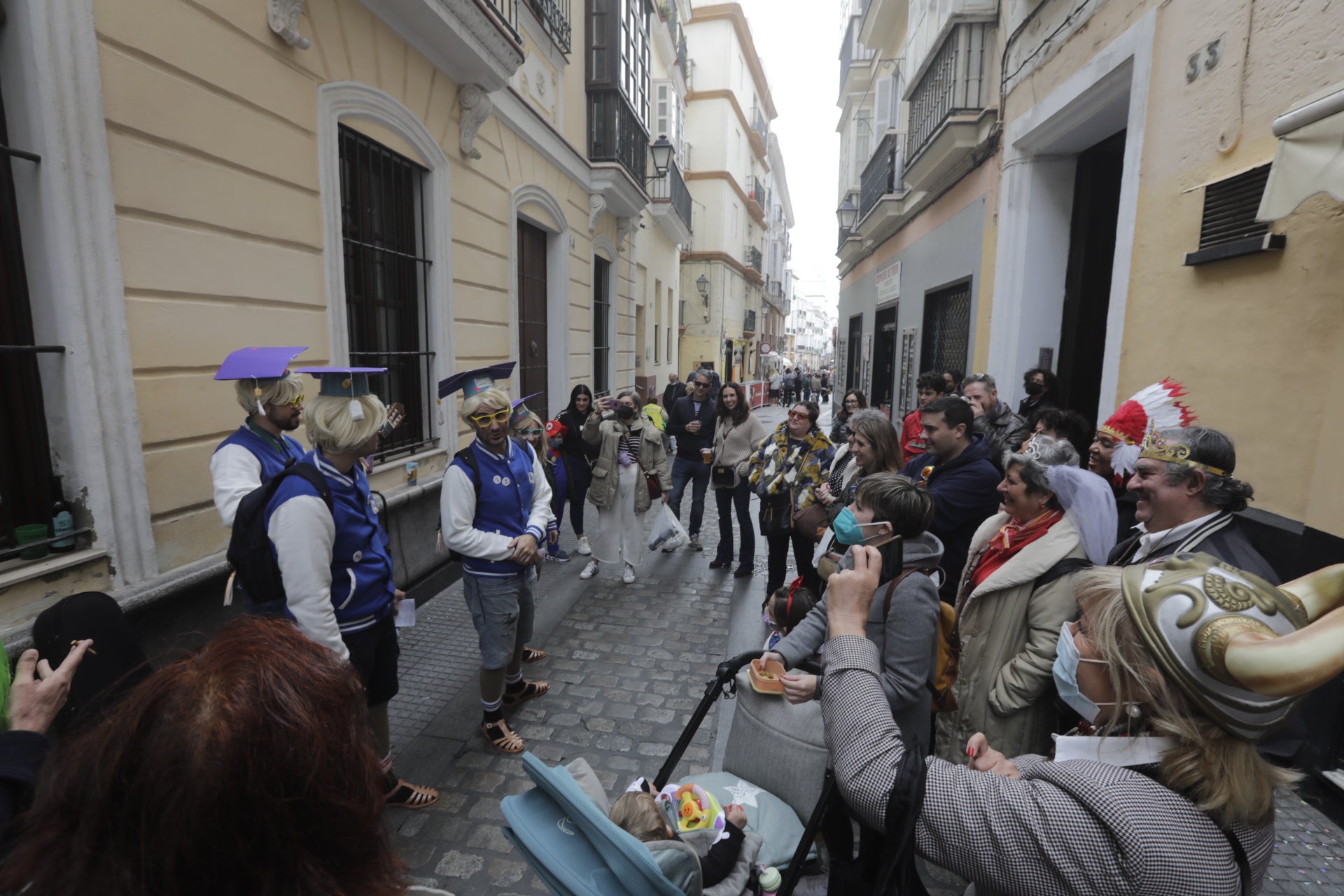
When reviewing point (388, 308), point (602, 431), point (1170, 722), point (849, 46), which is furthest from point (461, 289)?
point (849, 46)

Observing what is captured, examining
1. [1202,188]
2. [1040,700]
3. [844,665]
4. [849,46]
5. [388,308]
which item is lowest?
[1040,700]

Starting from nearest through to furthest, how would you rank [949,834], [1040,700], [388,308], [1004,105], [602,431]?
[949,834] < [1040,700] < [388,308] < [602,431] < [1004,105]

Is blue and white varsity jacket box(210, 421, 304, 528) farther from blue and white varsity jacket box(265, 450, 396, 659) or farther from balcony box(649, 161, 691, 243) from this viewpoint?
balcony box(649, 161, 691, 243)

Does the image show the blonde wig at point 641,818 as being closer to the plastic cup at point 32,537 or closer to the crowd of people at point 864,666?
the crowd of people at point 864,666

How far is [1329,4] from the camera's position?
9.82 ft

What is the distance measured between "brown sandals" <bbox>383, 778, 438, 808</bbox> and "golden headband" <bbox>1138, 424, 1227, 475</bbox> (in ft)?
10.8

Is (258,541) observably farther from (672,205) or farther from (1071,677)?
(672,205)

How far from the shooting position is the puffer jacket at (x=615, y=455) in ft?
18.8

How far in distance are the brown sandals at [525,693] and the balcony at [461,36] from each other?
4.78m

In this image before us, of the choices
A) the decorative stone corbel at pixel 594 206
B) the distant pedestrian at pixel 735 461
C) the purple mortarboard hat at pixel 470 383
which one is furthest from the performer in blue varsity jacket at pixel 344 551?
the decorative stone corbel at pixel 594 206

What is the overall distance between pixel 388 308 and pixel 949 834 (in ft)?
17.8

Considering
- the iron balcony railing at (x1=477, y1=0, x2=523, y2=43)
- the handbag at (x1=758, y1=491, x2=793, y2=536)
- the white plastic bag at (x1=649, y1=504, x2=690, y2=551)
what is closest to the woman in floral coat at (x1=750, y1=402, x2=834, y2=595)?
the handbag at (x1=758, y1=491, x2=793, y2=536)

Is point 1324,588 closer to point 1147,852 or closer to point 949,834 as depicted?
point 1147,852

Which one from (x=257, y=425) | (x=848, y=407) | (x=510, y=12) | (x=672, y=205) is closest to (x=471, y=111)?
(x=510, y=12)
